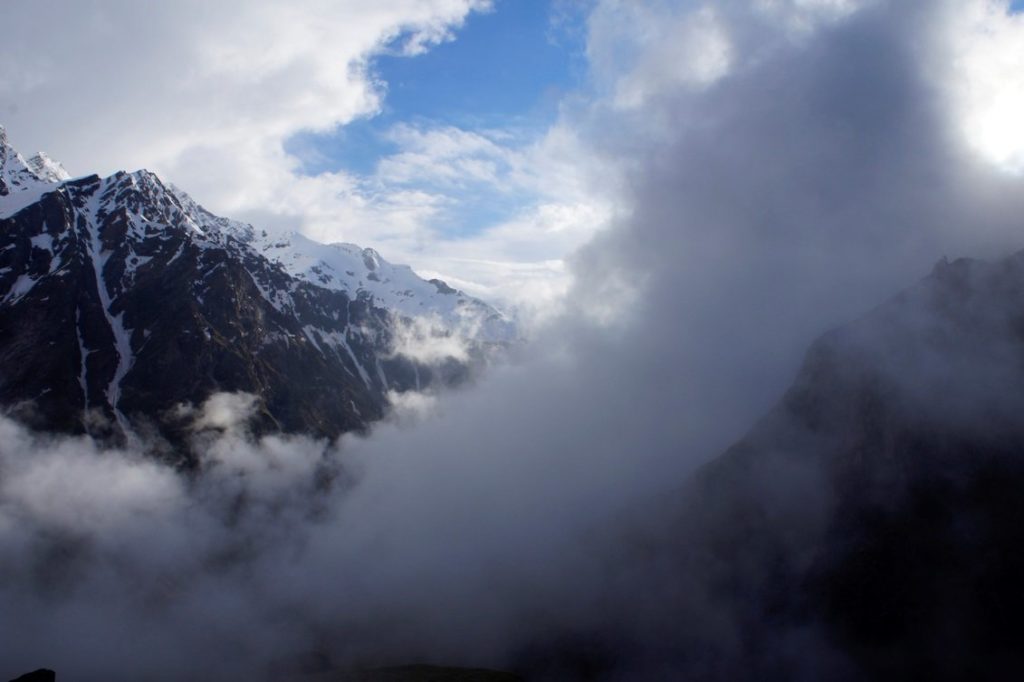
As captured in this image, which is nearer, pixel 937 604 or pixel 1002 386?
pixel 937 604

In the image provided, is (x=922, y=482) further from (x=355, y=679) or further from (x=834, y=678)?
(x=355, y=679)

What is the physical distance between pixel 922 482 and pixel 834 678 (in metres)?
57.8

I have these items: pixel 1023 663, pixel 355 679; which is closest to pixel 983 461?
pixel 1023 663

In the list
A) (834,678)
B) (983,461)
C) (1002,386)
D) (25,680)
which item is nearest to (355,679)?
(25,680)

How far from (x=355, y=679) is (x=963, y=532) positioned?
161499mm

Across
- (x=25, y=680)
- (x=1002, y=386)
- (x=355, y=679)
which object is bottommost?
(x=355, y=679)

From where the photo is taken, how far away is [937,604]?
600 feet

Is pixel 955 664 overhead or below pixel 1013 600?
below

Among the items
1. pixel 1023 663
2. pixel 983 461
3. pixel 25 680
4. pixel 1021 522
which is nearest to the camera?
pixel 25 680

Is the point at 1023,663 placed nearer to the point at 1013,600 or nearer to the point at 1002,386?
the point at 1013,600

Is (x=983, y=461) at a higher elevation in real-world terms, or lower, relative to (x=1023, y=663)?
higher

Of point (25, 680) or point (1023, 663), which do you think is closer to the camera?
point (25, 680)

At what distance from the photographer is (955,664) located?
173m

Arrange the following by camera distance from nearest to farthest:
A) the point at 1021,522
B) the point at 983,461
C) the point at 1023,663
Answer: the point at 1023,663, the point at 1021,522, the point at 983,461
